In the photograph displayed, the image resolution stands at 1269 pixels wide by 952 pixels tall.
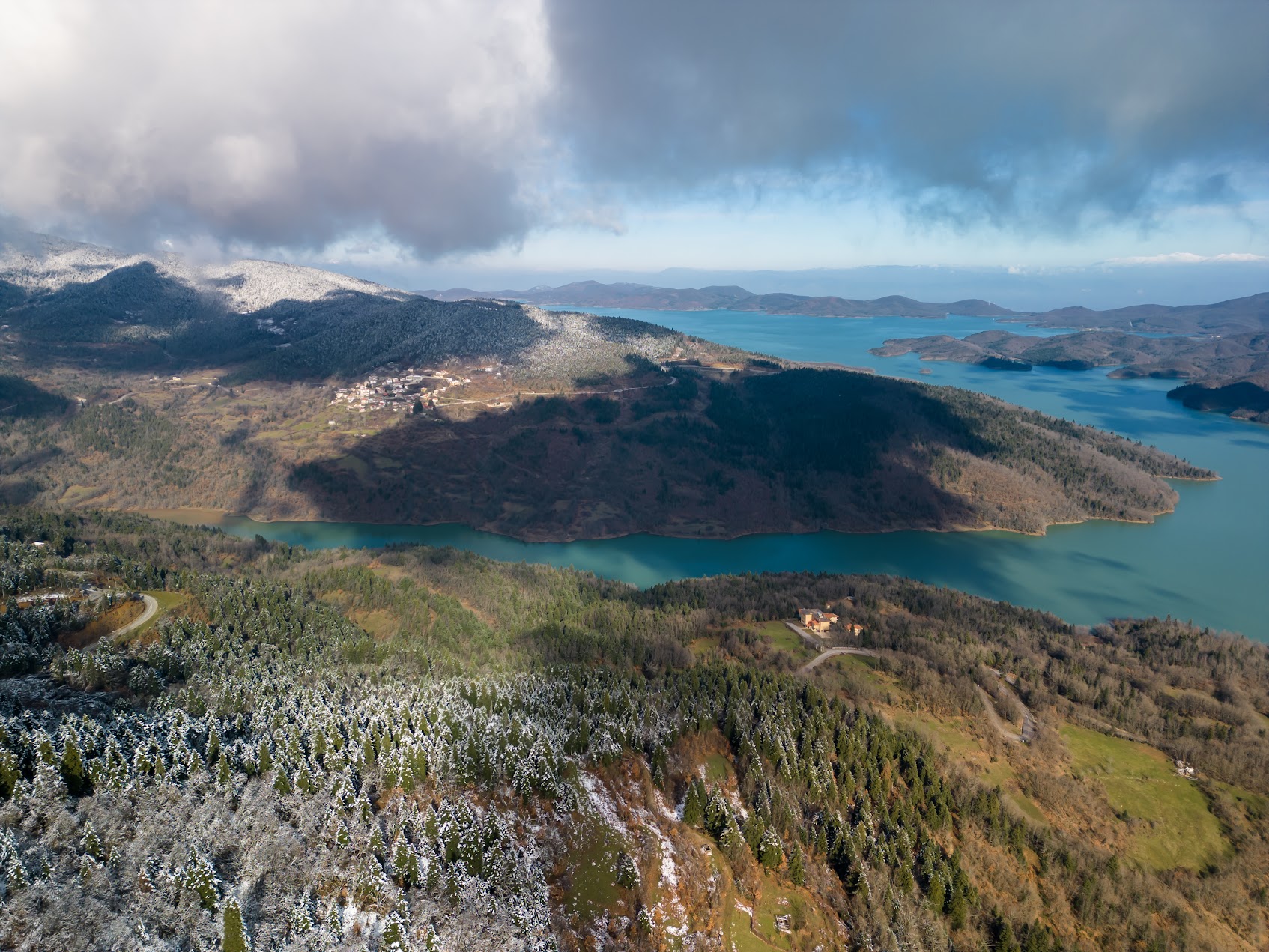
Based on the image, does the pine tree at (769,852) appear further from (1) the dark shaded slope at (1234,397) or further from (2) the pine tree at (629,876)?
(1) the dark shaded slope at (1234,397)

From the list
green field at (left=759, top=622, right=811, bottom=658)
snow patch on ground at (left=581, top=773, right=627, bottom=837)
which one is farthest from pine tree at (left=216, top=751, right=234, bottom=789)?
green field at (left=759, top=622, right=811, bottom=658)

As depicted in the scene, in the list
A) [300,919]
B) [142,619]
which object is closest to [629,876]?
[300,919]

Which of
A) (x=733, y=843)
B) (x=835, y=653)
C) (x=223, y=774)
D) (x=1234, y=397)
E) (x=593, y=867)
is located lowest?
(x=835, y=653)

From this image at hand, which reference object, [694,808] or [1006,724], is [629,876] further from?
[1006,724]

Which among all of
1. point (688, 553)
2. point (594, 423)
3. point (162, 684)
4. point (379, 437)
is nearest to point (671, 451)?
point (594, 423)

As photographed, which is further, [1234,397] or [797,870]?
[1234,397]

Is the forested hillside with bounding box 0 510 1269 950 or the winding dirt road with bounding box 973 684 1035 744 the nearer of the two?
the forested hillside with bounding box 0 510 1269 950

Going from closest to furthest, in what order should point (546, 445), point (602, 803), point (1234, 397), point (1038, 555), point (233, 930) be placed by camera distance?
Answer: point (233, 930) → point (602, 803) → point (1038, 555) → point (546, 445) → point (1234, 397)

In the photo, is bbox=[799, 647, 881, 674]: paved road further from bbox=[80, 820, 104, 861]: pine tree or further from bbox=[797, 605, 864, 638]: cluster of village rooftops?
bbox=[80, 820, 104, 861]: pine tree
